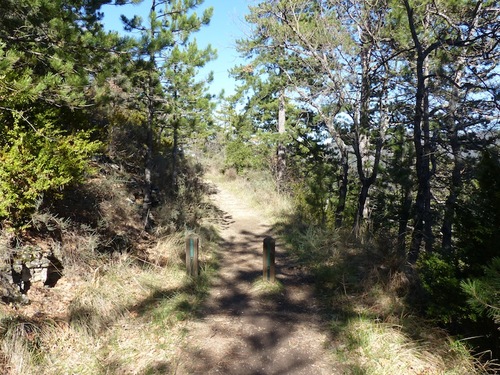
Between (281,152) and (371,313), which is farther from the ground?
(281,152)

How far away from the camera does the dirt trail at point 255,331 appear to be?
12.5ft

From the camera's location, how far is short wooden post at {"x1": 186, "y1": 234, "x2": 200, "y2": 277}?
5980 millimetres

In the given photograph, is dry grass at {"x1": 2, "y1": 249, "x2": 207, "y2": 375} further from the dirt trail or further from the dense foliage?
the dense foliage

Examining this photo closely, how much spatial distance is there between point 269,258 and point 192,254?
4.58 feet

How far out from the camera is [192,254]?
6008 mm

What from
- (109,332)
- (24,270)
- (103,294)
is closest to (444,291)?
(109,332)

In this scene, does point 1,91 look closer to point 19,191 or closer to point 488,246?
point 19,191

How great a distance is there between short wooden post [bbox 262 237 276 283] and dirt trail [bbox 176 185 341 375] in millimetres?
352

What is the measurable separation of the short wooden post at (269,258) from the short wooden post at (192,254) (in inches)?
48.9

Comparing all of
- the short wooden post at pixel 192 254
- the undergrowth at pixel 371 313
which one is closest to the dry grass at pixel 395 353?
the undergrowth at pixel 371 313

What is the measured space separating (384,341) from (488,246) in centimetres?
153

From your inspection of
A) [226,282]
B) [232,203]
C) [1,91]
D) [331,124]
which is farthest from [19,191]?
[232,203]

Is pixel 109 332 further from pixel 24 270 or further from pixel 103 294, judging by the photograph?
pixel 24 270

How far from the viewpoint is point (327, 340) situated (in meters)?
4.18
